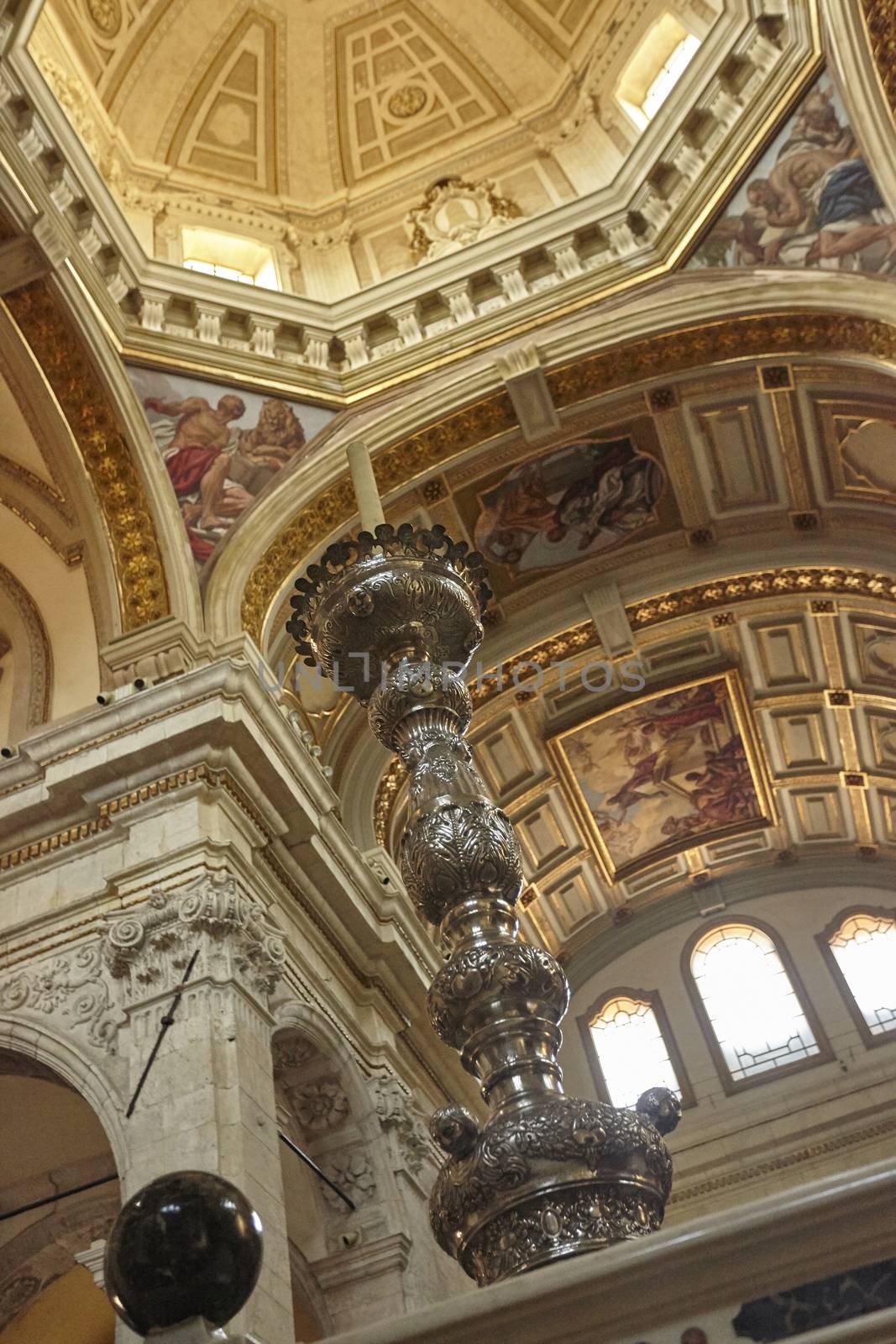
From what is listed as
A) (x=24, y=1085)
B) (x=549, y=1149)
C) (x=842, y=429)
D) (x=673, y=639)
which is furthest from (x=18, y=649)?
(x=549, y=1149)

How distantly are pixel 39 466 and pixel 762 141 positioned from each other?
6.49m

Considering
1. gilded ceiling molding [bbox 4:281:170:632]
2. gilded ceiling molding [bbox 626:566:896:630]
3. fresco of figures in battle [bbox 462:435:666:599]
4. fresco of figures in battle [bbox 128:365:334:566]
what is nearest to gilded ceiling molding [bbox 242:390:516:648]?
fresco of figures in battle [bbox 128:365:334:566]

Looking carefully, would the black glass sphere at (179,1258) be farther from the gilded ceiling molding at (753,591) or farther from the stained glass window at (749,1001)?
the stained glass window at (749,1001)

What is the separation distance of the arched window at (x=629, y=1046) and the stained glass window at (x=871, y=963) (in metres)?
2.23

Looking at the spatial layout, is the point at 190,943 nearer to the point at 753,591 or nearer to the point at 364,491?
the point at 364,491

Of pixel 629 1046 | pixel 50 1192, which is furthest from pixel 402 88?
pixel 50 1192

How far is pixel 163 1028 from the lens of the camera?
22.3 ft

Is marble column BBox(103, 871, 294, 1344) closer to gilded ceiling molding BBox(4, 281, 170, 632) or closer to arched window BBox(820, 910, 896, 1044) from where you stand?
gilded ceiling molding BBox(4, 281, 170, 632)

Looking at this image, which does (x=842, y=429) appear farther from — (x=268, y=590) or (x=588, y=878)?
(x=588, y=878)

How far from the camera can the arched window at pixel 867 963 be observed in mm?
14953

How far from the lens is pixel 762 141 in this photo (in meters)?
10.7

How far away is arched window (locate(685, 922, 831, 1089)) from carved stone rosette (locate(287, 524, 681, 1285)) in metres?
12.3

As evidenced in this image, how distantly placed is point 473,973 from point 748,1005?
13523 millimetres

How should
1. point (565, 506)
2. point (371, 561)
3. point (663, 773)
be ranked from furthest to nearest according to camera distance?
1. point (663, 773)
2. point (565, 506)
3. point (371, 561)
